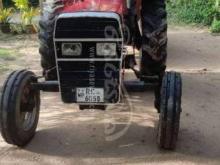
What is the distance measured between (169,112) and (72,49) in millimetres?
1159

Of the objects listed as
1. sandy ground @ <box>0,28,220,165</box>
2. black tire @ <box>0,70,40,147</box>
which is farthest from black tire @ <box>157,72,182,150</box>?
black tire @ <box>0,70,40,147</box>

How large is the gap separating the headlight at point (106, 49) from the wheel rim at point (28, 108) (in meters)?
1.00

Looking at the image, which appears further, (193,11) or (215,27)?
(193,11)

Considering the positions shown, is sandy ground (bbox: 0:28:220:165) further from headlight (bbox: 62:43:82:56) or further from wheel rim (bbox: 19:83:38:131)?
headlight (bbox: 62:43:82:56)

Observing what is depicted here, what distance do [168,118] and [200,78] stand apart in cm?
347

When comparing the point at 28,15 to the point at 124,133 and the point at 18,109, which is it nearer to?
the point at 124,133

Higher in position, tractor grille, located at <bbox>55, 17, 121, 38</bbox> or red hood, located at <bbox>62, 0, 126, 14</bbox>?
red hood, located at <bbox>62, 0, 126, 14</bbox>

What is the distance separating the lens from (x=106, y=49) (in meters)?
5.01

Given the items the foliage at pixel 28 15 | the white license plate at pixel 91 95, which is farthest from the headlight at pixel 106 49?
the foliage at pixel 28 15

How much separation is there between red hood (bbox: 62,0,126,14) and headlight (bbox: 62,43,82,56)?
39 centimetres

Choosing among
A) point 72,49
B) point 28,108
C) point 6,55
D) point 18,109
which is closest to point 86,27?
point 72,49

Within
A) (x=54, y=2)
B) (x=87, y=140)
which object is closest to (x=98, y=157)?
(x=87, y=140)

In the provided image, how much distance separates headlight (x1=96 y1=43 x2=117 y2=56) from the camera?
16.3 ft

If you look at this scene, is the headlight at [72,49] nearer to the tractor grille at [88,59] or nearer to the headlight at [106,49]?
the tractor grille at [88,59]
